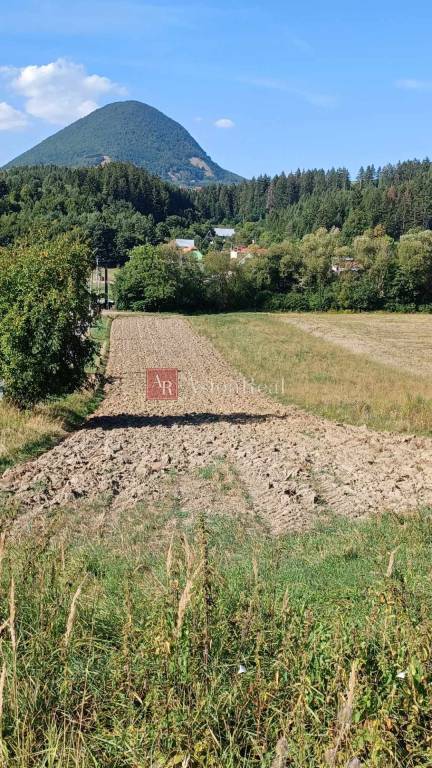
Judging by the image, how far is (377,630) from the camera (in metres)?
4.56

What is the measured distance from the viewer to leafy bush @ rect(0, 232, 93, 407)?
19656mm

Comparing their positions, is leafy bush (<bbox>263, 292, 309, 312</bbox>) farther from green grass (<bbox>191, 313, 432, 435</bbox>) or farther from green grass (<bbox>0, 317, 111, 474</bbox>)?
green grass (<bbox>0, 317, 111, 474</bbox>)

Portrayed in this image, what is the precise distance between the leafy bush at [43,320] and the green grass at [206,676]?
49.0 feet

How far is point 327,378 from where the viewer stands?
33250mm

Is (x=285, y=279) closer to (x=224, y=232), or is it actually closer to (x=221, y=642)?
(x=221, y=642)

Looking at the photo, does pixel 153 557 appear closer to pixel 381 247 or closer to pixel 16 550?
pixel 16 550

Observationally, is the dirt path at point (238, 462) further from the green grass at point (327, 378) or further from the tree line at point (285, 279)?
the tree line at point (285, 279)

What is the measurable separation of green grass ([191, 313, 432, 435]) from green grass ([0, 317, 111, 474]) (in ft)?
28.8

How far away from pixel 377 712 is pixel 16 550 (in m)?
4.10

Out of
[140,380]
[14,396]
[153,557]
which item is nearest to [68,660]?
[153,557]

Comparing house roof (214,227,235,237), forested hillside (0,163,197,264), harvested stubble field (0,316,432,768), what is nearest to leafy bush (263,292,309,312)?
forested hillside (0,163,197,264)

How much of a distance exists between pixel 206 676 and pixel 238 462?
1121 centimetres

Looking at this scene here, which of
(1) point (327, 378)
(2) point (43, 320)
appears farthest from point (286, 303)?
(2) point (43, 320)

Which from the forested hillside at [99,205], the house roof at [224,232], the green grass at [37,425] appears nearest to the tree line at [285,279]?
the forested hillside at [99,205]
